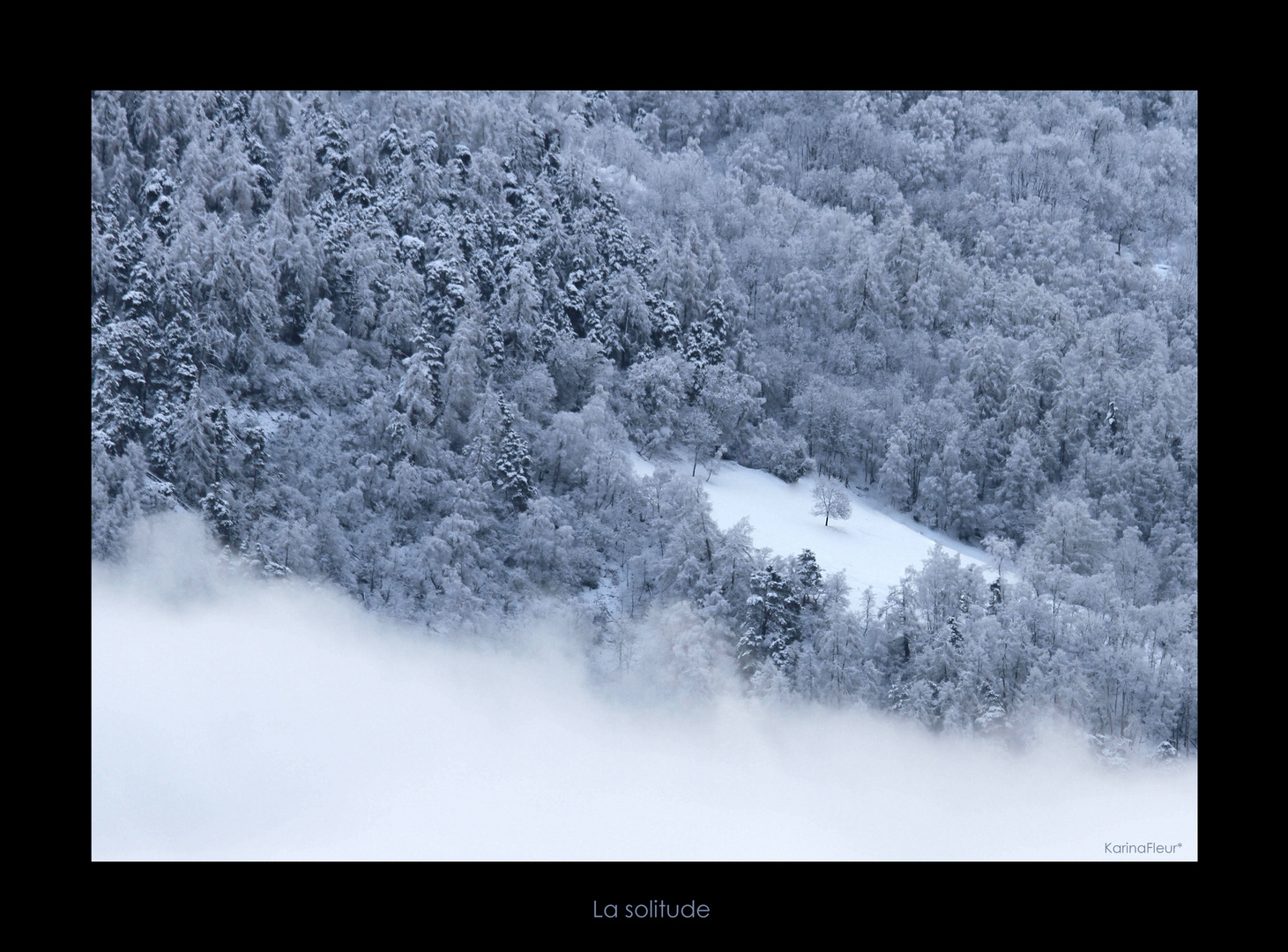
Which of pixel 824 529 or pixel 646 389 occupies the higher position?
pixel 646 389

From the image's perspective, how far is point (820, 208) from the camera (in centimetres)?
2884

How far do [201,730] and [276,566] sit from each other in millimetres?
3143

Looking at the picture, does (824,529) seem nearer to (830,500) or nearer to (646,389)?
(830,500)

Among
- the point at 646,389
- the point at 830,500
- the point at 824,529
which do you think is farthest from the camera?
the point at 646,389

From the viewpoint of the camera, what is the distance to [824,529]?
55.9 ft

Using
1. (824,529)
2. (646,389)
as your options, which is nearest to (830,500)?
(824,529)

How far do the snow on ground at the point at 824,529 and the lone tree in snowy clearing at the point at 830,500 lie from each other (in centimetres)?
10

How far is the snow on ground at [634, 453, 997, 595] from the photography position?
1611 cm

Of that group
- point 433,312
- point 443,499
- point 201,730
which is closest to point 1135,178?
point 433,312

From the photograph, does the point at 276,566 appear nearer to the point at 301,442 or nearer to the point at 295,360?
→ the point at 301,442

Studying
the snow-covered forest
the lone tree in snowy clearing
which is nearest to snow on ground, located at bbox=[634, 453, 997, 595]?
the lone tree in snowy clearing

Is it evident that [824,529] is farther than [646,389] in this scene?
No

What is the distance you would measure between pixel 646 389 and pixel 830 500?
371 cm
